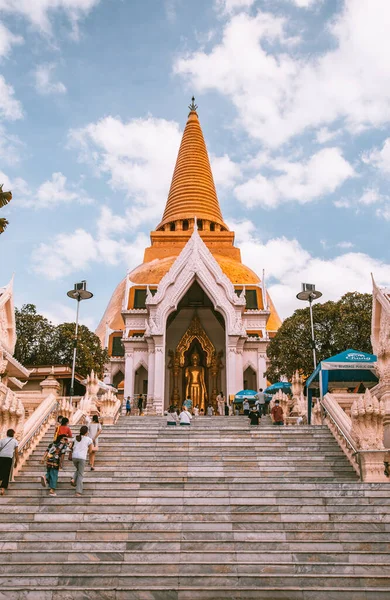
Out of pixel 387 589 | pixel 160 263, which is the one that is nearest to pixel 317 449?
pixel 387 589

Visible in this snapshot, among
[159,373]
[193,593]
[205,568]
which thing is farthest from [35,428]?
[159,373]

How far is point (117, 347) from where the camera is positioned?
117ft

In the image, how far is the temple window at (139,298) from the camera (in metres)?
31.0

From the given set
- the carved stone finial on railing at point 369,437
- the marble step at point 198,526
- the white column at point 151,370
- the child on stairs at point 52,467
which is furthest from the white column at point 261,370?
the marble step at point 198,526

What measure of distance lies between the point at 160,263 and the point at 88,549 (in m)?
26.6

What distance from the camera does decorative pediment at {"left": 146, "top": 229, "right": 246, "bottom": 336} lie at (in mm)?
27875

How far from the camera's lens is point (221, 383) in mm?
29703

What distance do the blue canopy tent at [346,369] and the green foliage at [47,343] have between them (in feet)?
44.2

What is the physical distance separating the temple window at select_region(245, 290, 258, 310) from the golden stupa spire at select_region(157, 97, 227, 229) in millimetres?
10993

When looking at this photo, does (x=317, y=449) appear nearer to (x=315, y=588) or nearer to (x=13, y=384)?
(x=315, y=588)

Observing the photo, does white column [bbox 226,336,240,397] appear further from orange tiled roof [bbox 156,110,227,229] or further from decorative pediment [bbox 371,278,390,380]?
orange tiled roof [bbox 156,110,227,229]

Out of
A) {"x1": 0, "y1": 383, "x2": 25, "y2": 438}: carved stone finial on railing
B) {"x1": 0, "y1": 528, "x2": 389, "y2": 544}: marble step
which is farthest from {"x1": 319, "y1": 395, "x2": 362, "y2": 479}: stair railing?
{"x1": 0, "y1": 383, "x2": 25, "y2": 438}: carved stone finial on railing

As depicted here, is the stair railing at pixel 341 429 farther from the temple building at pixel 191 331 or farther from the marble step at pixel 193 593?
the temple building at pixel 191 331

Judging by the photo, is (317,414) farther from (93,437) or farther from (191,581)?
(191,581)
